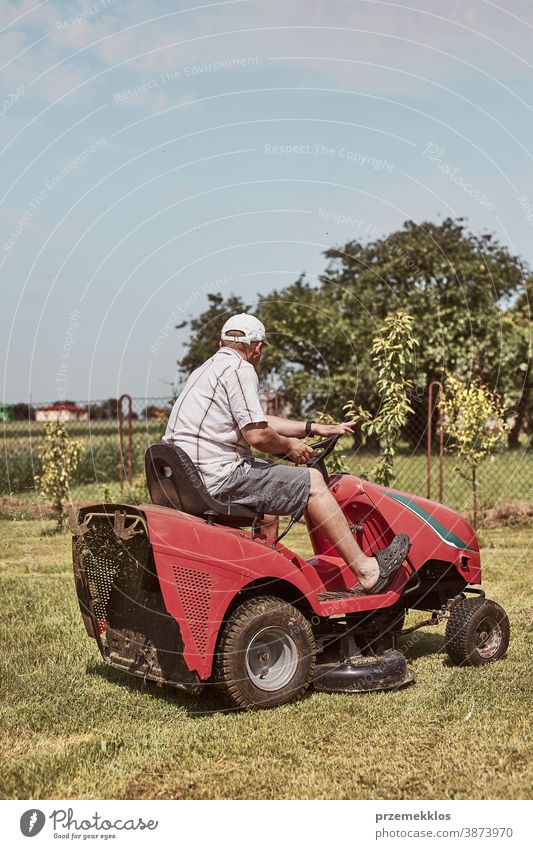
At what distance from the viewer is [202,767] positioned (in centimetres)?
423

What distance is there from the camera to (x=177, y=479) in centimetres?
496

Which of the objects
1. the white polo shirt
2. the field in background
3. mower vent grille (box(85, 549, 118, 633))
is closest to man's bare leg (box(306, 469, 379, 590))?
the white polo shirt

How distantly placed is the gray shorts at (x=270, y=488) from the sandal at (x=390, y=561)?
26.3 inches

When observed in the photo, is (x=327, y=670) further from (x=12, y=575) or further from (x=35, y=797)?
(x=12, y=575)

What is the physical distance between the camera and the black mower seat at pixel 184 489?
493 cm

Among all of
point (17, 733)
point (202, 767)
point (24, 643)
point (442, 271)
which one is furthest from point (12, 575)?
point (442, 271)

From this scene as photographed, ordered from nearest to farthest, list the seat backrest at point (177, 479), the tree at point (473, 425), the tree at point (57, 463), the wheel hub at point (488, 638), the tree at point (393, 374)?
the seat backrest at point (177, 479) → the wheel hub at point (488, 638) → the tree at point (393, 374) → the tree at point (473, 425) → the tree at point (57, 463)

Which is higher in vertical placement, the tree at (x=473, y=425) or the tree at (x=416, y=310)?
the tree at (x=416, y=310)

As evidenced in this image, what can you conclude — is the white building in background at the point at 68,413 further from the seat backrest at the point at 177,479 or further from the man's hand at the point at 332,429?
the seat backrest at the point at 177,479

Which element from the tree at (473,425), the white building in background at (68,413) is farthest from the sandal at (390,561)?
the white building in background at (68,413)

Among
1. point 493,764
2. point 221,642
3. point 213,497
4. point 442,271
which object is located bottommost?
point 493,764

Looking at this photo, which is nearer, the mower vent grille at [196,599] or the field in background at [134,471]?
the mower vent grille at [196,599]

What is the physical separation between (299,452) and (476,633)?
5.07 ft
